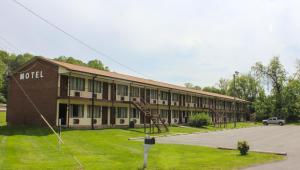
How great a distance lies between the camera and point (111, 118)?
1524 inches

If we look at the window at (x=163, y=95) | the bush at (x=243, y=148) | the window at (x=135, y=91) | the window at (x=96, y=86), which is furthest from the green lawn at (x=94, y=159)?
the window at (x=163, y=95)

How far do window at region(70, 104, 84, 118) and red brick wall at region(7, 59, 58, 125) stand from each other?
1709 mm

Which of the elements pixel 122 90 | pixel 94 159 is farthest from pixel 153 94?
pixel 94 159

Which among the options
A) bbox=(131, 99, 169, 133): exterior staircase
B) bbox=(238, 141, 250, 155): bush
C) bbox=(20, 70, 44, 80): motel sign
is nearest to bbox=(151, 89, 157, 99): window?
bbox=(131, 99, 169, 133): exterior staircase

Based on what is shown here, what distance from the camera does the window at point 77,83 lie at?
33.4m

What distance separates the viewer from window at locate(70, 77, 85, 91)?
33.4 m

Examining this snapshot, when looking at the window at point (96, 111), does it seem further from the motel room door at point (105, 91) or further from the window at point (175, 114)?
the window at point (175, 114)

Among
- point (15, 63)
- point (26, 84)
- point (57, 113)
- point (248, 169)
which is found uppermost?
point (15, 63)

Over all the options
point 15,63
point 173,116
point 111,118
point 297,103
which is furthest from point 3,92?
point 297,103

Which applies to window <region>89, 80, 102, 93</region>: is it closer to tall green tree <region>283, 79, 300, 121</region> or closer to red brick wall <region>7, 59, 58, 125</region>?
red brick wall <region>7, 59, 58, 125</region>

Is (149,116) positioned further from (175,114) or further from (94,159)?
(94,159)

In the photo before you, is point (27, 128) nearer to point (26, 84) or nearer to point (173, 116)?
point (26, 84)

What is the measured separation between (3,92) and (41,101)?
5156cm

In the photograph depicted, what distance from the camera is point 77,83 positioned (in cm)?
3397
